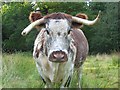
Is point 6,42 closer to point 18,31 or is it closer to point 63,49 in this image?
point 18,31

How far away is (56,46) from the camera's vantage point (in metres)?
3.71

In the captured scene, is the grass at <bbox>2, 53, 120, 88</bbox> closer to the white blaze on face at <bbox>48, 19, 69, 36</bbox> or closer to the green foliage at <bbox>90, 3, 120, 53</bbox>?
the green foliage at <bbox>90, 3, 120, 53</bbox>

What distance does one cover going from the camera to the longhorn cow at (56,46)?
3.74m

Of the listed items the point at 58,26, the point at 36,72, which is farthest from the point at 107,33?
the point at 58,26

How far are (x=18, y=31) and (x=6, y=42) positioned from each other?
0.27 m

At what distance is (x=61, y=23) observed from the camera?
3.86 metres

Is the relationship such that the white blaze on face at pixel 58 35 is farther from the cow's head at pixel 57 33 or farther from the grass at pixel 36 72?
the grass at pixel 36 72

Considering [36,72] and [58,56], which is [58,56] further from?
[36,72]

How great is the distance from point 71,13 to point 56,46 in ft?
8.71

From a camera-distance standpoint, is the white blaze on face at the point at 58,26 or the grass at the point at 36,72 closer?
the white blaze on face at the point at 58,26

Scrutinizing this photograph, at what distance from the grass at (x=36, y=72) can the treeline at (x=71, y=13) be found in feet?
0.59

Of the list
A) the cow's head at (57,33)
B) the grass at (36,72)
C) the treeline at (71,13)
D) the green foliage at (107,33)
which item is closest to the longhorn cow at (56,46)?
the cow's head at (57,33)

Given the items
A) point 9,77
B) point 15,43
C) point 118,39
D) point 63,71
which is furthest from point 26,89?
point 118,39

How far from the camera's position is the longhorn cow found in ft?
12.3
